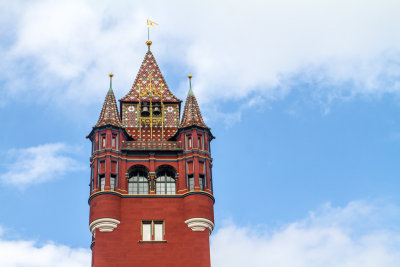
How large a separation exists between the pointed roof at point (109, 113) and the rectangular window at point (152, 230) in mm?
9443

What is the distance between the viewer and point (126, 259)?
58406mm

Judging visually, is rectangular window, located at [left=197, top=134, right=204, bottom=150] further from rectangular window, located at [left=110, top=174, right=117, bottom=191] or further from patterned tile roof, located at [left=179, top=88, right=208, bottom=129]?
rectangular window, located at [left=110, top=174, right=117, bottom=191]

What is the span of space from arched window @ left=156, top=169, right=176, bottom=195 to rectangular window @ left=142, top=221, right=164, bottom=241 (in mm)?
3073

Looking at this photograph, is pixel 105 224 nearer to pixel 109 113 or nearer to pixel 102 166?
pixel 102 166

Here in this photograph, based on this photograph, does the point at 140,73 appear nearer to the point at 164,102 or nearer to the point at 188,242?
the point at 164,102

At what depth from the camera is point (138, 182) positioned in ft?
209

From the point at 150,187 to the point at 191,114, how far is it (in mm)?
8071

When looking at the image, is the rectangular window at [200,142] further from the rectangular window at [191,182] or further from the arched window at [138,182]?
the arched window at [138,182]

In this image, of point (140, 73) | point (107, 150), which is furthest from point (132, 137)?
point (140, 73)

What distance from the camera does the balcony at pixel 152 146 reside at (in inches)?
2549

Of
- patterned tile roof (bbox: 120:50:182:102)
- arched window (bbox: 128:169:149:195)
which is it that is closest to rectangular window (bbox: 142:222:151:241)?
arched window (bbox: 128:169:149:195)

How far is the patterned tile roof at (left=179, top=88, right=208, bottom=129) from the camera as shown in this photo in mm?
66312

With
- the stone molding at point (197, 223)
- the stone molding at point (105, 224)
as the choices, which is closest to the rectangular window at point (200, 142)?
the stone molding at point (197, 223)

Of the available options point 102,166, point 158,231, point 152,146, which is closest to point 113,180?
point 102,166
